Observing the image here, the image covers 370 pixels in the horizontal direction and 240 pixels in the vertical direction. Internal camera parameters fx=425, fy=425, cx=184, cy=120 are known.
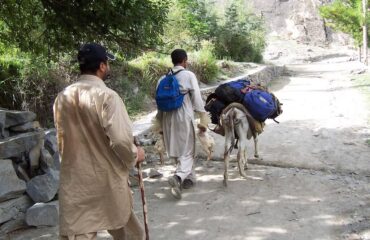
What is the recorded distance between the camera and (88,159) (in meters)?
3.05

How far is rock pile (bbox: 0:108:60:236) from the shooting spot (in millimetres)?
4742

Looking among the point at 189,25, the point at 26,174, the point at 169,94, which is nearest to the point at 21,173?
the point at 26,174

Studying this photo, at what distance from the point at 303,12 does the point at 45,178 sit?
43846 millimetres

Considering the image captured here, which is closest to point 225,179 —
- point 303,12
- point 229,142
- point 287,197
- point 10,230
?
point 229,142

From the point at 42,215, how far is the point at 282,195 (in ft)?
9.57

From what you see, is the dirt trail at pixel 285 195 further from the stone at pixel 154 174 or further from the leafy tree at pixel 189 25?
the leafy tree at pixel 189 25

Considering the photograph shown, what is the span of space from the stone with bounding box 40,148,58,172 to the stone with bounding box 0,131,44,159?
18cm

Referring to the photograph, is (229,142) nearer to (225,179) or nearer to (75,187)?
(225,179)

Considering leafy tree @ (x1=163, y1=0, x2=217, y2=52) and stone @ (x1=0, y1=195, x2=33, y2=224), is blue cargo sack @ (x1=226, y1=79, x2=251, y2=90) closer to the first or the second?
stone @ (x1=0, y1=195, x2=33, y2=224)

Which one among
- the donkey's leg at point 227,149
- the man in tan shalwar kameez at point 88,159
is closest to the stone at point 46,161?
the donkey's leg at point 227,149

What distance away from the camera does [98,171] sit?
305 centimetres

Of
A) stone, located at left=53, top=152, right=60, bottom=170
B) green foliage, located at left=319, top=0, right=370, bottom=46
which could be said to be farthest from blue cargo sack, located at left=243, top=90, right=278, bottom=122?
green foliage, located at left=319, top=0, right=370, bottom=46

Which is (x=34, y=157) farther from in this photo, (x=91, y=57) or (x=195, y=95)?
(x=91, y=57)

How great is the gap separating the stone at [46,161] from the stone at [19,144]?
0.61ft
